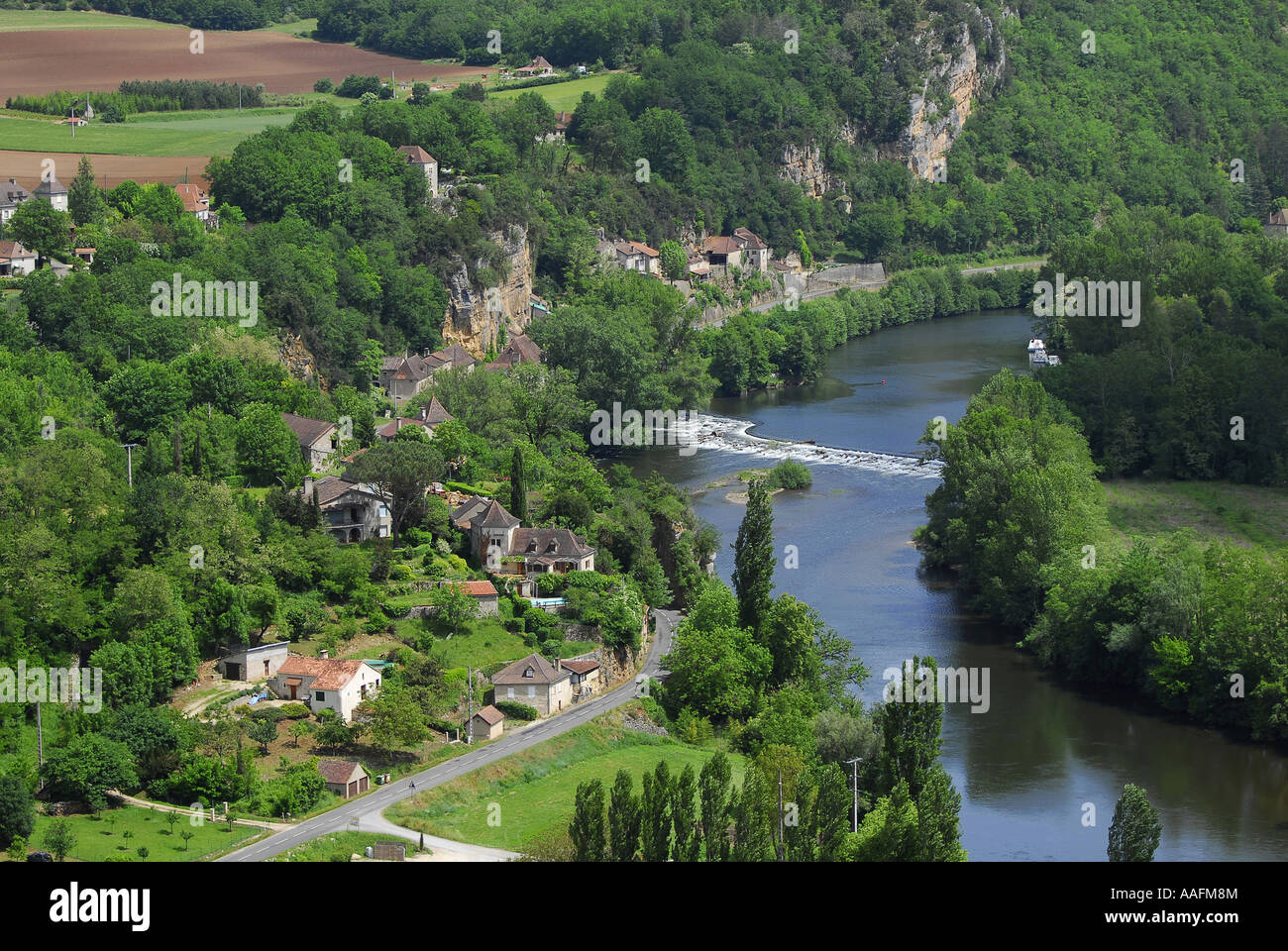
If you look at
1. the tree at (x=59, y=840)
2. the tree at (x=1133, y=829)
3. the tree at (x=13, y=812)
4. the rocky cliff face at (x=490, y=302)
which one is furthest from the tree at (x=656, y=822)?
the rocky cliff face at (x=490, y=302)

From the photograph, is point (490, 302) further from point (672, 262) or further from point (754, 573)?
point (754, 573)

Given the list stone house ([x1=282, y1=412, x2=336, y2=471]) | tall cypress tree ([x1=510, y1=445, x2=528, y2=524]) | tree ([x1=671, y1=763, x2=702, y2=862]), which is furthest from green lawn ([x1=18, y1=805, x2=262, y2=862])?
stone house ([x1=282, y1=412, x2=336, y2=471])

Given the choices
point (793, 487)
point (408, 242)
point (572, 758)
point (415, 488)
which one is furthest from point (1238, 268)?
point (572, 758)

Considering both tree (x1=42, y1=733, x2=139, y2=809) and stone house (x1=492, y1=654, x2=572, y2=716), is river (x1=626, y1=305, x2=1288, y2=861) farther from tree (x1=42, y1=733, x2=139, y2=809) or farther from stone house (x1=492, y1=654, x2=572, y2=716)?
tree (x1=42, y1=733, x2=139, y2=809)

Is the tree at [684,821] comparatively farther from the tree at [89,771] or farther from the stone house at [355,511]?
the stone house at [355,511]

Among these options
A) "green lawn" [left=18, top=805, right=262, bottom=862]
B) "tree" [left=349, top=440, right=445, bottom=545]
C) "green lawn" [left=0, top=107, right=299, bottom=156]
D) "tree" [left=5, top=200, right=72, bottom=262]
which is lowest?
"green lawn" [left=18, top=805, right=262, bottom=862]

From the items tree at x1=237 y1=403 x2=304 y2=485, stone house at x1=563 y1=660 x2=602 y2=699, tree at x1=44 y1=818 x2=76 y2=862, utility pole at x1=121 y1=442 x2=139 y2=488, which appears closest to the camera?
tree at x1=44 y1=818 x2=76 y2=862

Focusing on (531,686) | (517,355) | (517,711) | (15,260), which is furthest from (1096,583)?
(15,260)
